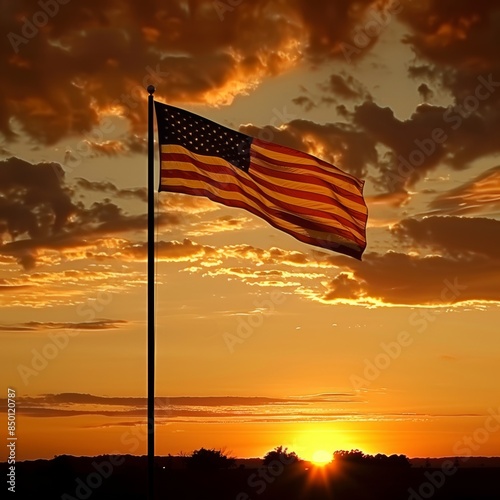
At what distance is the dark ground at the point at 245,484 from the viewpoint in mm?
84312

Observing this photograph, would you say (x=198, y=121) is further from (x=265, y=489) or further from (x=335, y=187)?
(x=265, y=489)

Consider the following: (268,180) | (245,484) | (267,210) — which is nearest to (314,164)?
(268,180)

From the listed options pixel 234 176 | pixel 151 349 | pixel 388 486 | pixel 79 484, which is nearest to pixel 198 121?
pixel 234 176

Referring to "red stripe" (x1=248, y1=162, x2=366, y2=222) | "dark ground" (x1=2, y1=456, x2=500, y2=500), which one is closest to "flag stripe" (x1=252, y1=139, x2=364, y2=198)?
"red stripe" (x1=248, y1=162, x2=366, y2=222)

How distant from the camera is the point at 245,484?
95062mm

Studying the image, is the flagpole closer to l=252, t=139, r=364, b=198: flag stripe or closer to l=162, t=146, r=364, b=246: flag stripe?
l=162, t=146, r=364, b=246: flag stripe

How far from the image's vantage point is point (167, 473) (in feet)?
312

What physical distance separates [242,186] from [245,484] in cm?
7203

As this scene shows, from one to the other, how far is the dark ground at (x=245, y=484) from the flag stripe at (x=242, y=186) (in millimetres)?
48711

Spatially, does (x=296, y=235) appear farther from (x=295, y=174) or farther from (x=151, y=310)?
(x=151, y=310)

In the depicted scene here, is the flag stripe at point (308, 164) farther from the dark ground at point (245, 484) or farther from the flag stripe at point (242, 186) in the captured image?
the dark ground at point (245, 484)

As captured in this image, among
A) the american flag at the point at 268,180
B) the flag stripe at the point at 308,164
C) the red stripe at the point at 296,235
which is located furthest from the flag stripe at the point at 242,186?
the flag stripe at the point at 308,164

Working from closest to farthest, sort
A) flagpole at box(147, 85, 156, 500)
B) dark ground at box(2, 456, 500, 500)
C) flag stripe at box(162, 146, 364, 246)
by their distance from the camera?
flagpole at box(147, 85, 156, 500), flag stripe at box(162, 146, 364, 246), dark ground at box(2, 456, 500, 500)

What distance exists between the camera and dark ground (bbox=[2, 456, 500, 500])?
277ft
